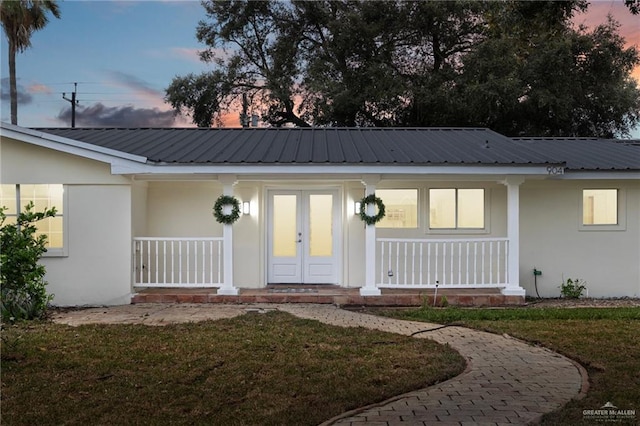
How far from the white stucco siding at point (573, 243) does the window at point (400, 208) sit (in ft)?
7.56

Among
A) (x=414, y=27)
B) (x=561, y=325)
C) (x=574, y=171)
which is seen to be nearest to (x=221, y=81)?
(x=414, y=27)

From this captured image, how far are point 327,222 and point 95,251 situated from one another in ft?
15.4

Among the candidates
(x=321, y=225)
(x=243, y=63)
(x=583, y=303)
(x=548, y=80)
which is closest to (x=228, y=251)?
(x=321, y=225)

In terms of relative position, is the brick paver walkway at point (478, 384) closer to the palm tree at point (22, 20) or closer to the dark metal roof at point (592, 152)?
the dark metal roof at point (592, 152)

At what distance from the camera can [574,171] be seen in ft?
32.0

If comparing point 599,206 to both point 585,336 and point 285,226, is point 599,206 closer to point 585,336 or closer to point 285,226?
point 585,336

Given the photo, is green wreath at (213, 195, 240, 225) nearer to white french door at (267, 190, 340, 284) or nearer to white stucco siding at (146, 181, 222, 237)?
white stucco siding at (146, 181, 222, 237)

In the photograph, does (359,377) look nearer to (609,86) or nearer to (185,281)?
(185,281)

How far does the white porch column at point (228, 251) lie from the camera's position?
369 inches

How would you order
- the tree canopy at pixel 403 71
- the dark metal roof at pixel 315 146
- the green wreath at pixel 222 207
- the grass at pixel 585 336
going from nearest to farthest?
the grass at pixel 585 336, the dark metal roof at pixel 315 146, the green wreath at pixel 222 207, the tree canopy at pixel 403 71

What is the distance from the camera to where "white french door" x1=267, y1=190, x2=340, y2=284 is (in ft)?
34.7

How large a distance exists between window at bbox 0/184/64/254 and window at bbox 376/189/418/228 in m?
6.50

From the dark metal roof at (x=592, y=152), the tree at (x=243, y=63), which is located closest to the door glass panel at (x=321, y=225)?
the dark metal roof at (x=592, y=152)

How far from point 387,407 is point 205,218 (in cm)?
715
